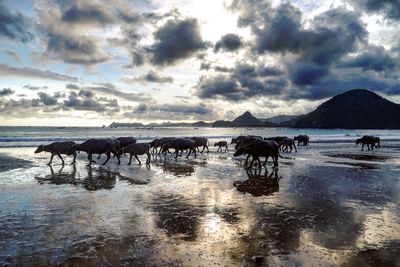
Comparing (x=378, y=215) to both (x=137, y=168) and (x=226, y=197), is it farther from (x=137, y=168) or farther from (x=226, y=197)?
(x=137, y=168)

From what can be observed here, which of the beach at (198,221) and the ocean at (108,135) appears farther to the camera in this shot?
the ocean at (108,135)

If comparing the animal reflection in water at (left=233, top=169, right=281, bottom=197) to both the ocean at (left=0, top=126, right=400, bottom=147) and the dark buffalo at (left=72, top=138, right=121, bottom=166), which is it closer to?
the dark buffalo at (left=72, top=138, right=121, bottom=166)

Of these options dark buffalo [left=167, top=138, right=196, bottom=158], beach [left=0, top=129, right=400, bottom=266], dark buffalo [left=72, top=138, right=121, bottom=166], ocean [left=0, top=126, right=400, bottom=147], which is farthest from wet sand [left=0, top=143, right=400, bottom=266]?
ocean [left=0, top=126, right=400, bottom=147]

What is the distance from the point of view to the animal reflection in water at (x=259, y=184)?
1402cm

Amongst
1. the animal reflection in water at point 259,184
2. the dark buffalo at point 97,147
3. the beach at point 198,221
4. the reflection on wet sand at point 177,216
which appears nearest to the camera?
the beach at point 198,221

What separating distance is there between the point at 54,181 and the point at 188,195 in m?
7.08

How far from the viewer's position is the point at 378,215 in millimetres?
10375

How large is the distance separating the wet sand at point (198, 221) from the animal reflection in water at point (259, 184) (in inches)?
1.9

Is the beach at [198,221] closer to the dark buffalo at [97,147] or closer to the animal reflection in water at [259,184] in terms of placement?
the animal reflection in water at [259,184]

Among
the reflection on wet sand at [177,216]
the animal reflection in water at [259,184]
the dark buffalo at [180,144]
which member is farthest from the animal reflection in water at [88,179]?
the dark buffalo at [180,144]

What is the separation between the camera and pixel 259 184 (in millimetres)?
15805

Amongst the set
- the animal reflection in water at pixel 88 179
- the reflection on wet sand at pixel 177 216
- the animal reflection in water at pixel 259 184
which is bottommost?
the animal reflection in water at pixel 259 184

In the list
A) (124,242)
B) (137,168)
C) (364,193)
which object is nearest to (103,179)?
(137,168)

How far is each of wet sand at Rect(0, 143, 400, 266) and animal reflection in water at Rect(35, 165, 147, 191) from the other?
0.05 m
